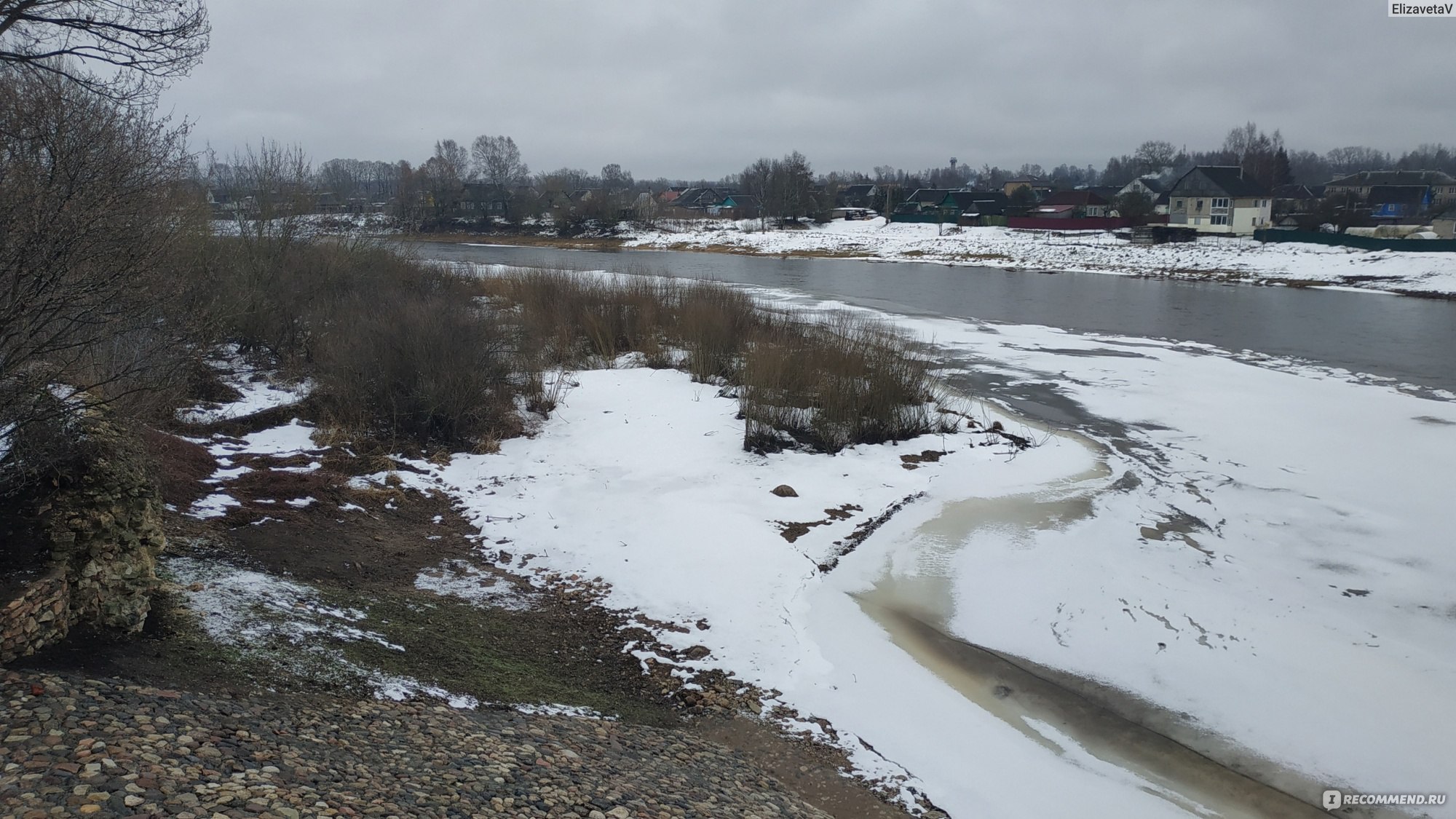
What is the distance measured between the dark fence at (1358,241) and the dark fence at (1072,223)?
11431 millimetres

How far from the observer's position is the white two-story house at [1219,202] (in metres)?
63.3

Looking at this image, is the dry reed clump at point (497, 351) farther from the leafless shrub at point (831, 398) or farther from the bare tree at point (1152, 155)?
the bare tree at point (1152, 155)

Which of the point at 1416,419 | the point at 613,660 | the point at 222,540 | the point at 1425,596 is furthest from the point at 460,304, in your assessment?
the point at 1416,419

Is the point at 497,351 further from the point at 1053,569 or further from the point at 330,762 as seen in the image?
the point at 330,762

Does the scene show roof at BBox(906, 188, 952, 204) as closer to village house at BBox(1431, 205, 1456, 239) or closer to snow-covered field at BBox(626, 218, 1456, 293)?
snow-covered field at BBox(626, 218, 1456, 293)

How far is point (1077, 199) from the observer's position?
256 ft

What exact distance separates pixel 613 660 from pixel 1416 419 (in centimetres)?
1638

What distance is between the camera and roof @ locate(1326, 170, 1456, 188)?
254 feet

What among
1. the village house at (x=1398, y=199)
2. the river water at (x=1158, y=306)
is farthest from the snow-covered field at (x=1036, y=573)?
the village house at (x=1398, y=199)

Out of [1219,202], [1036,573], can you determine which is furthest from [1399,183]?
[1036,573]

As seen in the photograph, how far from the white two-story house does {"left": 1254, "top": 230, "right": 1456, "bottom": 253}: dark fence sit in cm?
829

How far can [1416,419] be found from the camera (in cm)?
1625

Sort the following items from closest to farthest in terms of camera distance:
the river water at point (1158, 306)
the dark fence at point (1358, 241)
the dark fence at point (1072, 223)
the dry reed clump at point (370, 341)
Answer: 1. the dry reed clump at point (370, 341)
2. the river water at point (1158, 306)
3. the dark fence at point (1358, 241)
4. the dark fence at point (1072, 223)

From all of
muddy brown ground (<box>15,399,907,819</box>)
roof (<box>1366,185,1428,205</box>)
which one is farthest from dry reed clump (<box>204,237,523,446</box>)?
roof (<box>1366,185,1428,205</box>)
